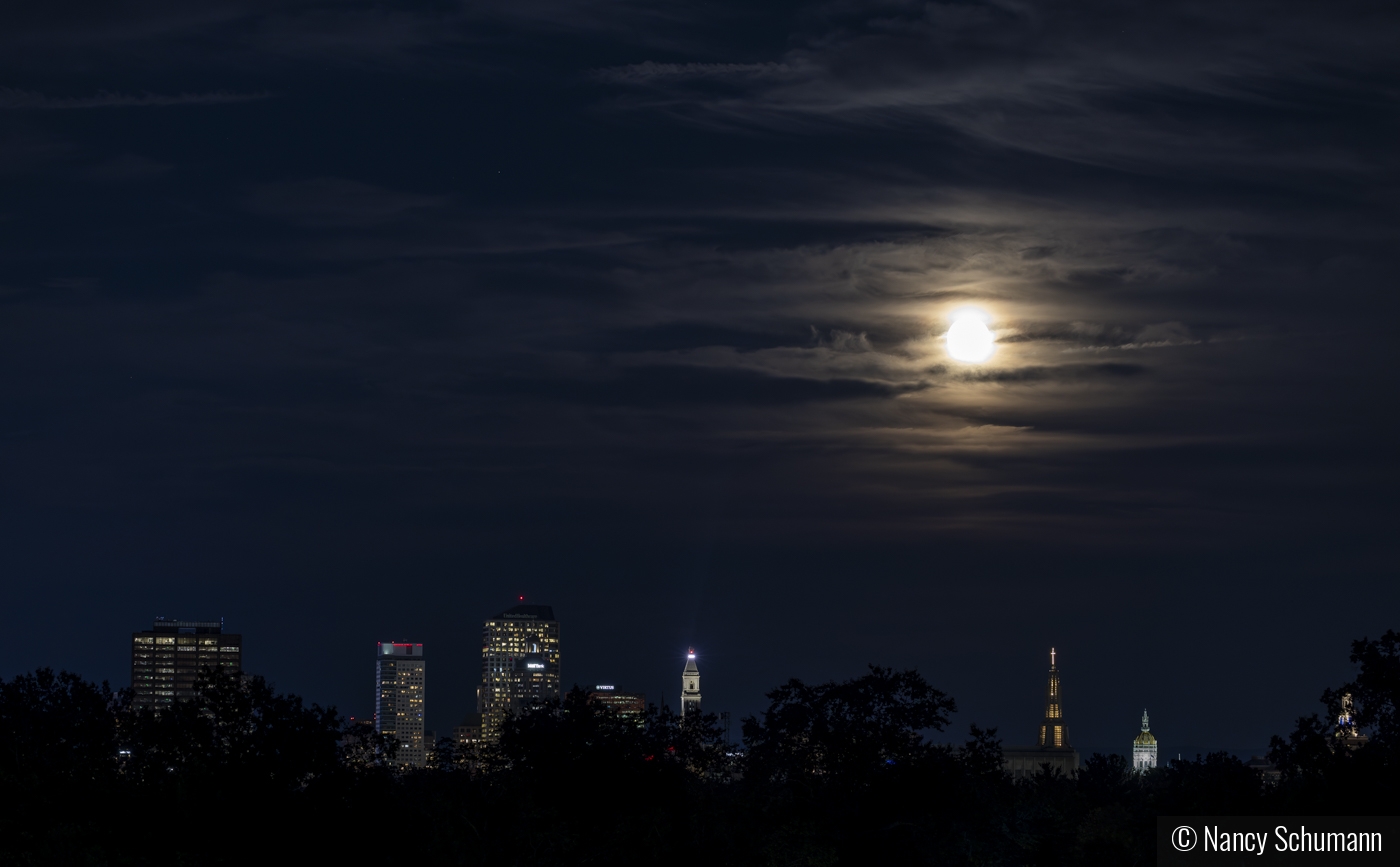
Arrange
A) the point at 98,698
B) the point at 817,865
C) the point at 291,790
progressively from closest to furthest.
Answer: the point at 291,790
the point at 817,865
the point at 98,698

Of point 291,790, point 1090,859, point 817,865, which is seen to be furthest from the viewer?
point 1090,859

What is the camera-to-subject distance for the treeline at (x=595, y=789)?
44.2 m

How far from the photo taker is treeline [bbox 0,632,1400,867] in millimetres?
44188

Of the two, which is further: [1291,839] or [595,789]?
[595,789]

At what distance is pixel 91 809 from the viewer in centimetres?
4691

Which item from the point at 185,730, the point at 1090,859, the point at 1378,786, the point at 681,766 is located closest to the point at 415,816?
the point at 185,730

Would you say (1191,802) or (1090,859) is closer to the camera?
(1191,802)

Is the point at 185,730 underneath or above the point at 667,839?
above

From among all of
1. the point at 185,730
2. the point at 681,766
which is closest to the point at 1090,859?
the point at 681,766

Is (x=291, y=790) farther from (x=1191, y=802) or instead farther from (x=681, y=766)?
(x=1191, y=802)

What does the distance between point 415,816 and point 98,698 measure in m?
22.8

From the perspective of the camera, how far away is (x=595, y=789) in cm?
6241

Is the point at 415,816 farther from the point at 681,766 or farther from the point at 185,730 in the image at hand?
the point at 681,766

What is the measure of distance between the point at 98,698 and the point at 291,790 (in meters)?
26.0
